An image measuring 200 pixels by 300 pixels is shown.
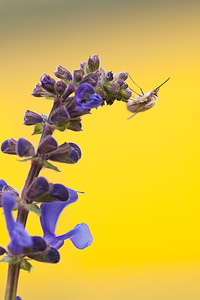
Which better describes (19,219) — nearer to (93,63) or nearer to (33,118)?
(33,118)

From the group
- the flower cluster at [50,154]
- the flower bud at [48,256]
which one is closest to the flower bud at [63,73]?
the flower cluster at [50,154]

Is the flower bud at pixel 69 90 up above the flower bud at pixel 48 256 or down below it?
above

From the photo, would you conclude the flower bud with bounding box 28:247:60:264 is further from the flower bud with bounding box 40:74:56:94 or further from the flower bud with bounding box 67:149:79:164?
the flower bud with bounding box 40:74:56:94

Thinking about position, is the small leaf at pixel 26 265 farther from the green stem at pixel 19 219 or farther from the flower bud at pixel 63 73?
the flower bud at pixel 63 73

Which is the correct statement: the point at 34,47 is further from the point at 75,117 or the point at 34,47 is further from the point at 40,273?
the point at 75,117

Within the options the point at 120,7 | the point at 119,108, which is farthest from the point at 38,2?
the point at 119,108

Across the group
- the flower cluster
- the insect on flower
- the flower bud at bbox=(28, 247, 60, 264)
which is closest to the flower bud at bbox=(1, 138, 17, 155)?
the flower cluster

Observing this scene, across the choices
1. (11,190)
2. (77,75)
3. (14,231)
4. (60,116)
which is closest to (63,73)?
(77,75)
